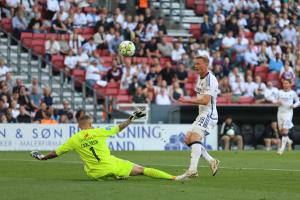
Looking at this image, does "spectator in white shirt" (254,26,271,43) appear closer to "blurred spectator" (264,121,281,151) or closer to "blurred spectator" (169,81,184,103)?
"blurred spectator" (264,121,281,151)

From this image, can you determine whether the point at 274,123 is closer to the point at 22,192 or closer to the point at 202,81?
the point at 202,81

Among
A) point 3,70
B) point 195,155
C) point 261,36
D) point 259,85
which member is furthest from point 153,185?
point 261,36

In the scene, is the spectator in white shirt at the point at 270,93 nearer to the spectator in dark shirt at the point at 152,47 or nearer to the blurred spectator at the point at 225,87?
the blurred spectator at the point at 225,87

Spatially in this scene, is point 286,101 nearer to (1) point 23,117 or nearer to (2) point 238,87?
(2) point 238,87

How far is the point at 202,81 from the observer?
51.7ft

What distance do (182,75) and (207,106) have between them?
1800 centimetres

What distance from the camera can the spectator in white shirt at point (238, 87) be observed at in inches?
1334

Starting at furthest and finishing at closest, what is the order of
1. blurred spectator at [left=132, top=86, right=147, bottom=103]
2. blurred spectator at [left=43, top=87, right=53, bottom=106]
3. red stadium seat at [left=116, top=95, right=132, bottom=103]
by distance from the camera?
red stadium seat at [left=116, top=95, right=132, bottom=103] < blurred spectator at [left=132, top=86, right=147, bottom=103] < blurred spectator at [left=43, top=87, right=53, bottom=106]

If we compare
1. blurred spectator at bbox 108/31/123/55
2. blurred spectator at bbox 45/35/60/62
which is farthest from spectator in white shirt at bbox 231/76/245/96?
blurred spectator at bbox 45/35/60/62

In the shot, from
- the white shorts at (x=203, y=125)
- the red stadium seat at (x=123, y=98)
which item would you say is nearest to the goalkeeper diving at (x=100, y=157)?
the white shorts at (x=203, y=125)

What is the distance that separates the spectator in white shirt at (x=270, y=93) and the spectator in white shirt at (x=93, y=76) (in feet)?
19.5

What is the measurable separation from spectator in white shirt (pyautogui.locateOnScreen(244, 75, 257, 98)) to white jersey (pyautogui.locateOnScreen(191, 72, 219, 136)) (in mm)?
18141

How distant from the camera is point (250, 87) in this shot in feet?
112

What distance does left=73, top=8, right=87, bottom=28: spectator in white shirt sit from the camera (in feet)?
112
